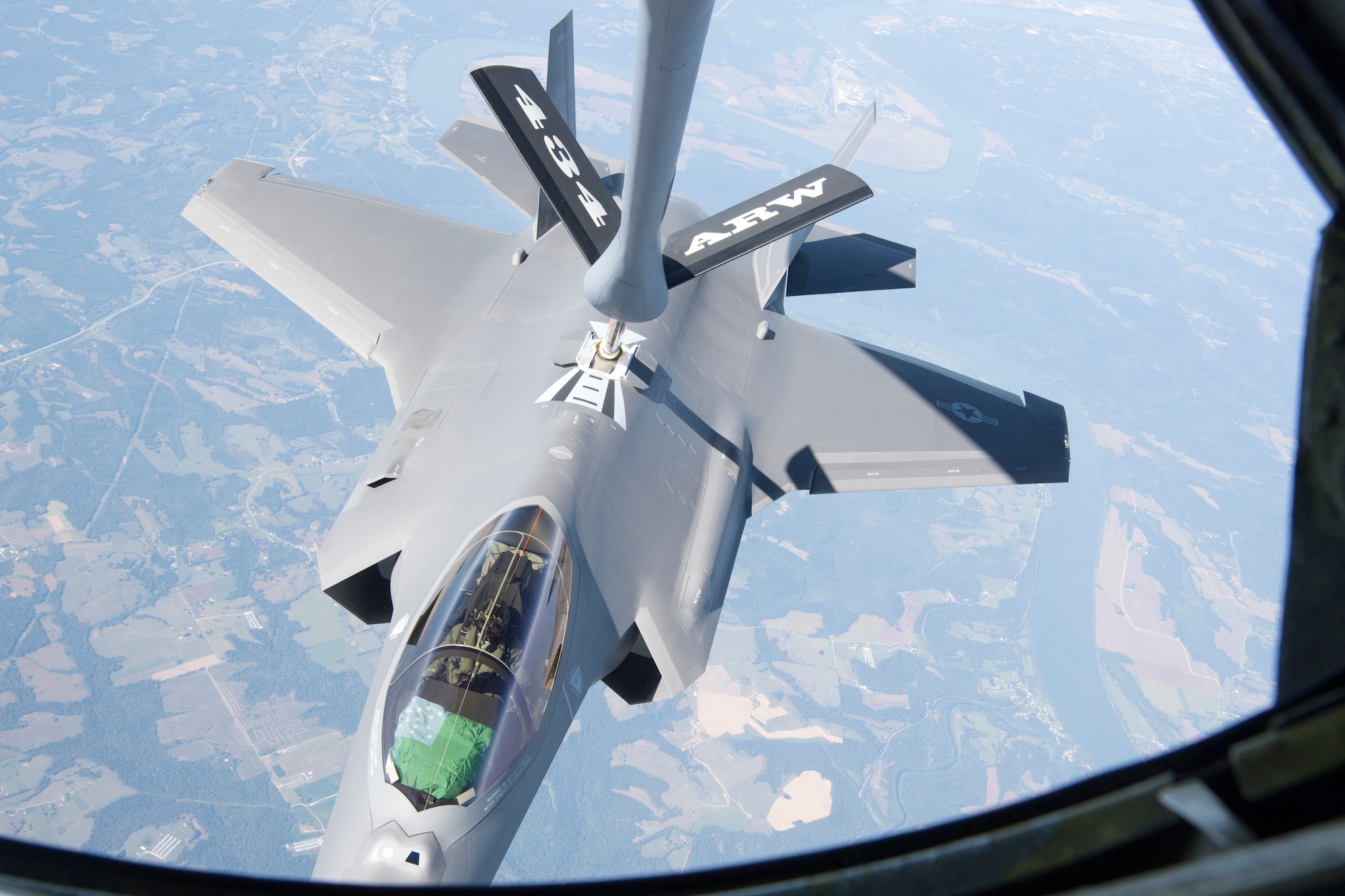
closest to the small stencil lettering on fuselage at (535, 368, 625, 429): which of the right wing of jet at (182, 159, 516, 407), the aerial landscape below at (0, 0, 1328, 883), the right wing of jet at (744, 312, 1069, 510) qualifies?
the right wing of jet at (744, 312, 1069, 510)

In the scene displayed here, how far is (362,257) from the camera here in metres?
12.8

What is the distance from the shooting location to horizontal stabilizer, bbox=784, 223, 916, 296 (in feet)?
47.9

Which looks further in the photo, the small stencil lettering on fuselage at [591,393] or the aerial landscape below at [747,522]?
the aerial landscape below at [747,522]

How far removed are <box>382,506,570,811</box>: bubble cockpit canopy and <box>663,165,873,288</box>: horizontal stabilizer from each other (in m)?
3.20

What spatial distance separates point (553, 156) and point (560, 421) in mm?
2973

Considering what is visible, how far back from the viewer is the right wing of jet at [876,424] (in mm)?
11664

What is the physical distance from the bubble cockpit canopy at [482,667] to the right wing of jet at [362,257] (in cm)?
455

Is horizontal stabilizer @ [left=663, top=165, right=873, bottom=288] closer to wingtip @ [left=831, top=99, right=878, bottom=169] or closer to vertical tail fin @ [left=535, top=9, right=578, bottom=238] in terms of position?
wingtip @ [left=831, top=99, right=878, bottom=169]

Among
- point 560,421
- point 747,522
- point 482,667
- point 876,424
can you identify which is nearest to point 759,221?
point 560,421

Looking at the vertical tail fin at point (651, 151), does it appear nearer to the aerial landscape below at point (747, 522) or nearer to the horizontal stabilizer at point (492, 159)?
the aerial landscape below at point (747, 522)

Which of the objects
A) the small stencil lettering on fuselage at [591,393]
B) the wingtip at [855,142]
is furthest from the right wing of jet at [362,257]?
the wingtip at [855,142]

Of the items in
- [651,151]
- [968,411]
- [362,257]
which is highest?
[651,151]

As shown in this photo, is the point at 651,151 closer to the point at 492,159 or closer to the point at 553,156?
the point at 553,156

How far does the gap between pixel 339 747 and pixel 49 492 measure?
23.5 m
